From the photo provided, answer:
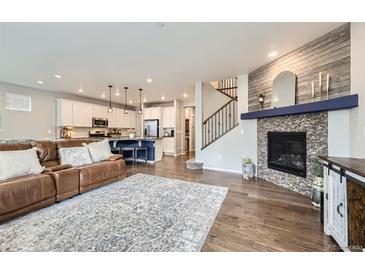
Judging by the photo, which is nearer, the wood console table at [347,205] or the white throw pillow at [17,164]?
the wood console table at [347,205]

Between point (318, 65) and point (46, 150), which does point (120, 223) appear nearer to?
point (46, 150)

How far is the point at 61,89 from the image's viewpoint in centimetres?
600

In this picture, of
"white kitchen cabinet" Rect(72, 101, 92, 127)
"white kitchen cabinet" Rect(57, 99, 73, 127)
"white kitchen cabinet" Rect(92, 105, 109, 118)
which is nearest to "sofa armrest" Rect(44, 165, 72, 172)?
"white kitchen cabinet" Rect(57, 99, 73, 127)

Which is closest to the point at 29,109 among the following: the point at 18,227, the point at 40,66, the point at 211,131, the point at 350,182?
the point at 40,66

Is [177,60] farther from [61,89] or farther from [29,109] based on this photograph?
[29,109]

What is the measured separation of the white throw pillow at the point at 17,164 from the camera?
2.28 m

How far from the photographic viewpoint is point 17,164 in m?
2.41

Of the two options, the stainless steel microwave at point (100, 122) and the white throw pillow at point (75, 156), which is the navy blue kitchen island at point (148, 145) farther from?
the white throw pillow at point (75, 156)

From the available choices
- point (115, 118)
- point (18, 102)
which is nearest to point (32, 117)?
point (18, 102)

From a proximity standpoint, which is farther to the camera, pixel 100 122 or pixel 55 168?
pixel 100 122

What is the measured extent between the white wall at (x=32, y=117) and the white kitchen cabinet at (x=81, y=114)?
0.51 metres

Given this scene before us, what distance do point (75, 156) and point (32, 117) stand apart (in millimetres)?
3900

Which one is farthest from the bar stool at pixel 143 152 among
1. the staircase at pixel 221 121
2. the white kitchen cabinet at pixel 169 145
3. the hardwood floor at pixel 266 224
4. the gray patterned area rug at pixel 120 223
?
the hardwood floor at pixel 266 224

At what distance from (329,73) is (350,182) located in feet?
6.73
